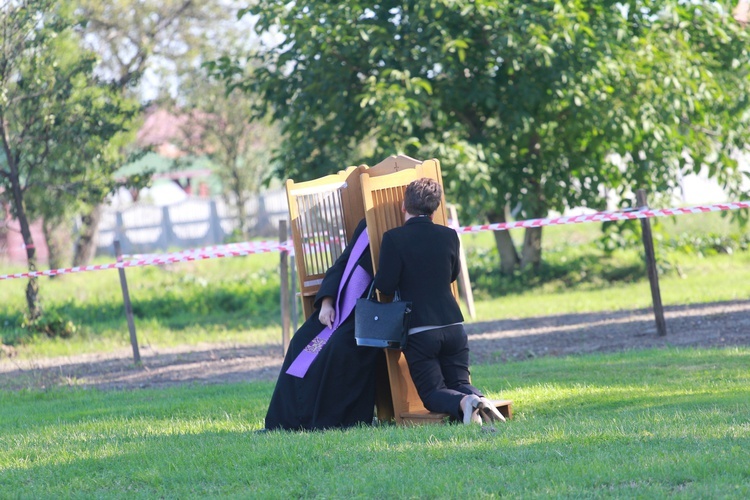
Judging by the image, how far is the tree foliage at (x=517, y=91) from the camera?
14664 millimetres

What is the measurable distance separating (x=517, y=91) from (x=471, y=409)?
10.6m

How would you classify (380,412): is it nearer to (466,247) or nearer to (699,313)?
(699,313)

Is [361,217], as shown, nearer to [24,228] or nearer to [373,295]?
[373,295]

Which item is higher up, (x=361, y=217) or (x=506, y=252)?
(x=361, y=217)

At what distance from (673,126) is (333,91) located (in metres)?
5.64

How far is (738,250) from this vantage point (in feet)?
64.1

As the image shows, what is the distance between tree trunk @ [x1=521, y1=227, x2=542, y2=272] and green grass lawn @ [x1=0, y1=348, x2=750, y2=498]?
10151 mm

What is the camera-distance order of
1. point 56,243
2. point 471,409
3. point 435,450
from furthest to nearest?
1. point 56,243
2. point 471,409
3. point 435,450

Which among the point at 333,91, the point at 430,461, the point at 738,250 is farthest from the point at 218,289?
the point at 430,461

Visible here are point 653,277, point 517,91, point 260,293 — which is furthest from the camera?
point 260,293

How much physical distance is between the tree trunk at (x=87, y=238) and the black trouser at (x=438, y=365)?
17.1 metres

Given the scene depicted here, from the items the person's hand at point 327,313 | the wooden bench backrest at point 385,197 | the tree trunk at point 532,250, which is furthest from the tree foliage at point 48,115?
the wooden bench backrest at point 385,197

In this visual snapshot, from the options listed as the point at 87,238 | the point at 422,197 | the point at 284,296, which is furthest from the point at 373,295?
the point at 87,238

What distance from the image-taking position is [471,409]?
601 cm
